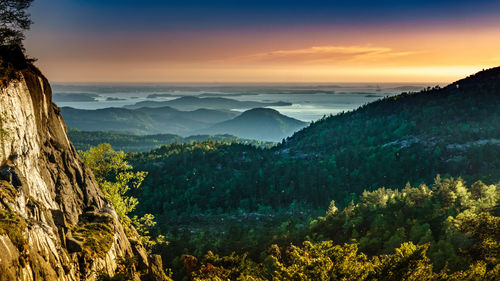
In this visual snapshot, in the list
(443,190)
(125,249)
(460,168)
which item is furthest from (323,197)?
(125,249)

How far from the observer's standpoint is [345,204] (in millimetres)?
124250

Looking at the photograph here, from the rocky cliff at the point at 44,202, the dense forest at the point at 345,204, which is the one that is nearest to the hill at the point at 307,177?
the dense forest at the point at 345,204

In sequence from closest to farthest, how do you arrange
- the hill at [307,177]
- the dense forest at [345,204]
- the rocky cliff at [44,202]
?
the rocky cliff at [44,202] < the dense forest at [345,204] < the hill at [307,177]

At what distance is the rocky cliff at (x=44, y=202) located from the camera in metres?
19.4

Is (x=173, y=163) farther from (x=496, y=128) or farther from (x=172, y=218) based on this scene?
(x=496, y=128)

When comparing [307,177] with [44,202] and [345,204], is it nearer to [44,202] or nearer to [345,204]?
[345,204]

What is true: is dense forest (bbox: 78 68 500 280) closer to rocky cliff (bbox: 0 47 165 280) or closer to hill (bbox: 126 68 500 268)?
hill (bbox: 126 68 500 268)

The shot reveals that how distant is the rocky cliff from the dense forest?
1420 centimetres

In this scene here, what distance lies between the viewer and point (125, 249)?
112 ft

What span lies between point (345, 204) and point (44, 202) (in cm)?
11283

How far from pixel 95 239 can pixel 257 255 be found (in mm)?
46096

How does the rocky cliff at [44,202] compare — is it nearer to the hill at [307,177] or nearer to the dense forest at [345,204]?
the dense forest at [345,204]

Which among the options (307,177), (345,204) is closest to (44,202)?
(345,204)

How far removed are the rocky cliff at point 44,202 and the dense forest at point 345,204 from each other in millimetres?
14202
